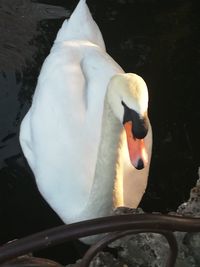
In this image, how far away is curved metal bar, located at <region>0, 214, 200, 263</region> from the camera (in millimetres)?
1188

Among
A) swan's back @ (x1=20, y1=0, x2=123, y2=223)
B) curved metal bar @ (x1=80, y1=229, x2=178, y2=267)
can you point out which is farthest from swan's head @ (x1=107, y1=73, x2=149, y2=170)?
curved metal bar @ (x1=80, y1=229, x2=178, y2=267)

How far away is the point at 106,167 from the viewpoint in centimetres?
251

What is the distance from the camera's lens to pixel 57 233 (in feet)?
3.94

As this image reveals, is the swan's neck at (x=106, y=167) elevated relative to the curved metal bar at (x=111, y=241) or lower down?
lower down

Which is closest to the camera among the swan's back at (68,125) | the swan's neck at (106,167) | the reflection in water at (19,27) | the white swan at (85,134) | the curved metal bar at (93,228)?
the curved metal bar at (93,228)

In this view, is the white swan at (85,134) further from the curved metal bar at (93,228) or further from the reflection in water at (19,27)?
the curved metal bar at (93,228)

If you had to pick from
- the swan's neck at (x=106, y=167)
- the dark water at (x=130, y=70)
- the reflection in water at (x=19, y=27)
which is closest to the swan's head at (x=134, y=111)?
the swan's neck at (x=106, y=167)

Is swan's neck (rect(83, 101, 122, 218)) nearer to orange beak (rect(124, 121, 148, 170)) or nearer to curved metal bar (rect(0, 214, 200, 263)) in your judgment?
orange beak (rect(124, 121, 148, 170))

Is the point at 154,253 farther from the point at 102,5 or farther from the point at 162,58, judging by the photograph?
the point at 102,5

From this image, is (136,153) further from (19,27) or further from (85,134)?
(19,27)

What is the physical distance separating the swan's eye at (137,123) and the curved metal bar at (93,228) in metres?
0.78

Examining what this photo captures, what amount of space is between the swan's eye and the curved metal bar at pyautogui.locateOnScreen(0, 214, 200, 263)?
78 centimetres

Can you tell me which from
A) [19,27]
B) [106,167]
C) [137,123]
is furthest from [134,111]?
[19,27]

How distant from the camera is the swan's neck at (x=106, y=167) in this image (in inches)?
96.0
